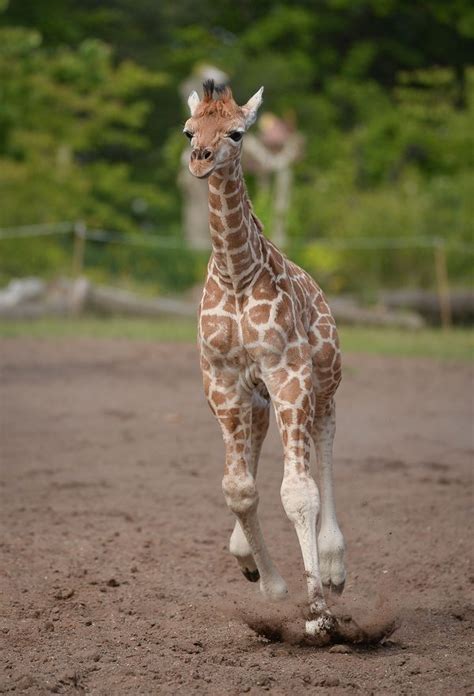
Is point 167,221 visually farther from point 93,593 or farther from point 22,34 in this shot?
point 93,593

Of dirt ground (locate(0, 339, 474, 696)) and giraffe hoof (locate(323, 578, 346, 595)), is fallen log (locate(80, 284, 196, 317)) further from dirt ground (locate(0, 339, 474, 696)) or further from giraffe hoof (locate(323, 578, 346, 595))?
giraffe hoof (locate(323, 578, 346, 595))

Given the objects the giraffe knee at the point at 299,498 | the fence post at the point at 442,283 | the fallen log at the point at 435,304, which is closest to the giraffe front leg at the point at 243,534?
the giraffe knee at the point at 299,498

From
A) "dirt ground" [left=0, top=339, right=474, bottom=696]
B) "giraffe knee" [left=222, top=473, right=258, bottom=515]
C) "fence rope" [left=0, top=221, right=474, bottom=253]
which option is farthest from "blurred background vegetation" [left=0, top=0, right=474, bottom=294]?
"giraffe knee" [left=222, top=473, right=258, bottom=515]

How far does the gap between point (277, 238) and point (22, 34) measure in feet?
19.8

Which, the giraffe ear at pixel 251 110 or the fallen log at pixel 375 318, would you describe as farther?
the fallen log at pixel 375 318

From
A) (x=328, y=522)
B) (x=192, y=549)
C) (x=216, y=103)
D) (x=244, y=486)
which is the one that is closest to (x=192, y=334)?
(x=192, y=549)

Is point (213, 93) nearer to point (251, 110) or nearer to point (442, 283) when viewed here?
point (251, 110)

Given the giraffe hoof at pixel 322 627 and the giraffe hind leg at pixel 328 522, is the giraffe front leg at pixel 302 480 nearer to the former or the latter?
the giraffe hoof at pixel 322 627

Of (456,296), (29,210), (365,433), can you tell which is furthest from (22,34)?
(365,433)

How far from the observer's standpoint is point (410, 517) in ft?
24.4

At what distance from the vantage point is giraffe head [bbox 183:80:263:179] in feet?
15.9

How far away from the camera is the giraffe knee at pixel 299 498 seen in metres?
5.01

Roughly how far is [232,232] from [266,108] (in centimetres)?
2844

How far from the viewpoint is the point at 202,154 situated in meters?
4.83
